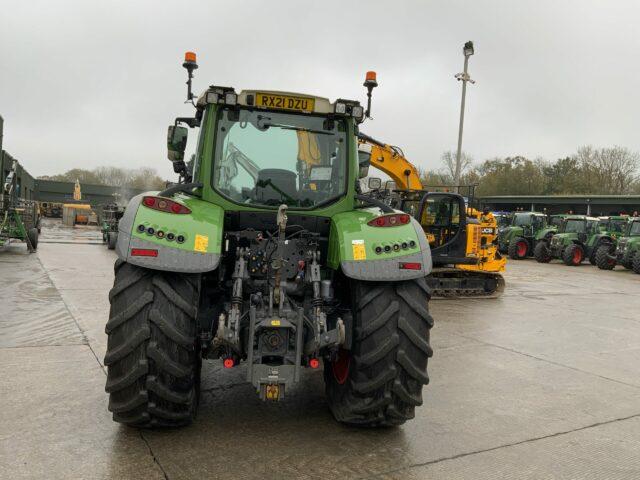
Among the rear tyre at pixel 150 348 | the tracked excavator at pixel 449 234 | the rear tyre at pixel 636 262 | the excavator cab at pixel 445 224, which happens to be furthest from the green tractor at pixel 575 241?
the rear tyre at pixel 150 348

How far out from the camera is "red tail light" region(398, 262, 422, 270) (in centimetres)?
364

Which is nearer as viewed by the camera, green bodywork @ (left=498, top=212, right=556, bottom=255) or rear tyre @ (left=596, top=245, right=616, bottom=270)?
rear tyre @ (left=596, top=245, right=616, bottom=270)

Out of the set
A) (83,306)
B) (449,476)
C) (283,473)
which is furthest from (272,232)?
(83,306)

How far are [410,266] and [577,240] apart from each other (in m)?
21.9

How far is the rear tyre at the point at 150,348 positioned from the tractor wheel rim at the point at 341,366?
111 centimetres

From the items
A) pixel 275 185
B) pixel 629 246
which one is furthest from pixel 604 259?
pixel 275 185

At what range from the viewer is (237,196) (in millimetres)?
4258

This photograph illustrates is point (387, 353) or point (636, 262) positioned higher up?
point (387, 353)

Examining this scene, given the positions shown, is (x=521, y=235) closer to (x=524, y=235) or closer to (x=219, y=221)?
(x=524, y=235)

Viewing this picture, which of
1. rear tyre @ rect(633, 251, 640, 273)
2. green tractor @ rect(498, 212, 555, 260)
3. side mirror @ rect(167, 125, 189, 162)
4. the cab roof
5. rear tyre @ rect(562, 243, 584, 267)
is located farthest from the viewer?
green tractor @ rect(498, 212, 555, 260)

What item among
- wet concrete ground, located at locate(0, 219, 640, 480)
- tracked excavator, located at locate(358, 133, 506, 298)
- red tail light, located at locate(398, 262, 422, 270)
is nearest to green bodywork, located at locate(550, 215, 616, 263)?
tracked excavator, located at locate(358, 133, 506, 298)

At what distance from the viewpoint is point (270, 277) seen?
374 centimetres

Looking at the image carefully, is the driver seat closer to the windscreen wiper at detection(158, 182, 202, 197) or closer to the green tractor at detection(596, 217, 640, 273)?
the windscreen wiper at detection(158, 182, 202, 197)

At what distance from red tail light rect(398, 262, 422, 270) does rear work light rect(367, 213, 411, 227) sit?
350 millimetres
